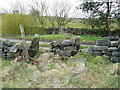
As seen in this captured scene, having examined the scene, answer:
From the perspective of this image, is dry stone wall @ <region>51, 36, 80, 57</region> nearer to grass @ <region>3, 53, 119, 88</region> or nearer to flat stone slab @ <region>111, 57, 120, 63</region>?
flat stone slab @ <region>111, 57, 120, 63</region>

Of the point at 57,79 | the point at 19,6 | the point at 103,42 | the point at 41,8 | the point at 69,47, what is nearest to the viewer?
the point at 57,79

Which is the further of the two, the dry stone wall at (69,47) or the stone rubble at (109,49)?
the dry stone wall at (69,47)

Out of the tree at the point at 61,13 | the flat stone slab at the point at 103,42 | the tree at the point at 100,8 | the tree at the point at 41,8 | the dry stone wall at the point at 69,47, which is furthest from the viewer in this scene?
the tree at the point at 41,8

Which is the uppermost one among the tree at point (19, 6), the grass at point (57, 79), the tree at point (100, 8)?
the tree at point (19, 6)

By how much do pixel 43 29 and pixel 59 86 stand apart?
13889mm

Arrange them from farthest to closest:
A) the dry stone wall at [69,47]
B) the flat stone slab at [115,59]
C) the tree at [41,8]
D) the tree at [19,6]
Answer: the tree at [19,6] < the tree at [41,8] < the dry stone wall at [69,47] < the flat stone slab at [115,59]

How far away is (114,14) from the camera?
12305 mm

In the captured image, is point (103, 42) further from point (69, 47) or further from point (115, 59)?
point (69, 47)

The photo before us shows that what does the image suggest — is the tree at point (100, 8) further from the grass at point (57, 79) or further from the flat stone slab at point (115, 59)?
the grass at point (57, 79)

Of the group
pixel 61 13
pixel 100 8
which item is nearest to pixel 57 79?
pixel 100 8

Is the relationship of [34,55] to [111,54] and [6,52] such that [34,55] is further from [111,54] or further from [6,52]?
[111,54]

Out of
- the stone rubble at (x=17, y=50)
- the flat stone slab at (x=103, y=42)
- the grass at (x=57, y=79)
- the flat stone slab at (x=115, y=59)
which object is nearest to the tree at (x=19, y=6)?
the stone rubble at (x=17, y=50)

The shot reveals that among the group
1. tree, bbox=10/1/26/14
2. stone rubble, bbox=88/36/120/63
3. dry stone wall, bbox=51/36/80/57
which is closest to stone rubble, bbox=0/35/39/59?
dry stone wall, bbox=51/36/80/57

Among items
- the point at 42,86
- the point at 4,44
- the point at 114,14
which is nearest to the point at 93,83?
the point at 42,86
